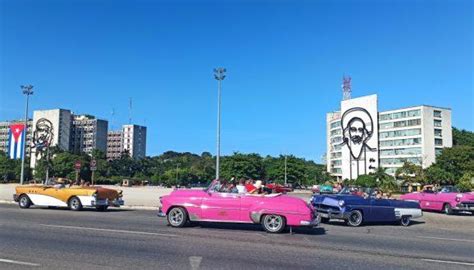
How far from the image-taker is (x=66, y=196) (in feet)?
69.7

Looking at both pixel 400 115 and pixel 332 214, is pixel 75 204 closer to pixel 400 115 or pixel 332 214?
pixel 332 214

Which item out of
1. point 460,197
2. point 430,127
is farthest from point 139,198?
point 430,127

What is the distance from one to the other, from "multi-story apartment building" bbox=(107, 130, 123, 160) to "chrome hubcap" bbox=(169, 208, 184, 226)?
182 metres

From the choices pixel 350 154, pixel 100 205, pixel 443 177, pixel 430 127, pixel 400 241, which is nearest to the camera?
pixel 400 241

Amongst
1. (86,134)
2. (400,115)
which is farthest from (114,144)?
(400,115)

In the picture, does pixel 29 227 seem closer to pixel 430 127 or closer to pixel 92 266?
pixel 92 266

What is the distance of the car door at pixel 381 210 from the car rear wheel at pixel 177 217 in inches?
306

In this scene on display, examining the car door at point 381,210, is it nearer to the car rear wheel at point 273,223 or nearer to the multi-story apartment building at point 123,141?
the car rear wheel at point 273,223

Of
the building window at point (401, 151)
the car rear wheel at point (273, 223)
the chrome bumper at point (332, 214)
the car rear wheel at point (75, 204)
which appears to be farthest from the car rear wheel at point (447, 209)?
the building window at point (401, 151)

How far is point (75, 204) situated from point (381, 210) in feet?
44.0

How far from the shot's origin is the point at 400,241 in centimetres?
1297

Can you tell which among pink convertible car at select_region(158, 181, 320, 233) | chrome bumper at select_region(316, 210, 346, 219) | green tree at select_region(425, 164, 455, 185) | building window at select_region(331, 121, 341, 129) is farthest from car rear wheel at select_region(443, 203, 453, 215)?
building window at select_region(331, 121, 341, 129)

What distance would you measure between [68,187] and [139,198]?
8.49 m

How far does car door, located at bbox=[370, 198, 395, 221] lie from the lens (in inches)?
709
